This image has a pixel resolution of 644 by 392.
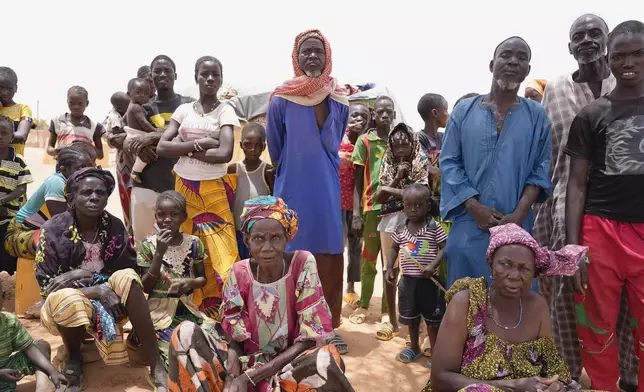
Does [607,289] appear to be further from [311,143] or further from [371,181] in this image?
[371,181]

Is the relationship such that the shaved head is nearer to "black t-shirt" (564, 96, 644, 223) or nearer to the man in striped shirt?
"black t-shirt" (564, 96, 644, 223)

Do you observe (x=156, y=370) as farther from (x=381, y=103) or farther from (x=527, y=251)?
(x=381, y=103)

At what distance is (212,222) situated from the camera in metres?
4.26

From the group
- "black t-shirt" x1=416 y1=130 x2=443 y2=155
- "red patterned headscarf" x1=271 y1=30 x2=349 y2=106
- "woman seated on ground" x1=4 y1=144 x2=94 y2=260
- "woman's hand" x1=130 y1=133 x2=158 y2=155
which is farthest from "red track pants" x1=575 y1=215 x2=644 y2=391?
"woman seated on ground" x1=4 y1=144 x2=94 y2=260

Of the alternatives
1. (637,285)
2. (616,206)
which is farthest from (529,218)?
(637,285)

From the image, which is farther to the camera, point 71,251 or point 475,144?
point 71,251

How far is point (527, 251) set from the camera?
254 centimetres

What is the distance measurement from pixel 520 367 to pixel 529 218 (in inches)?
42.0

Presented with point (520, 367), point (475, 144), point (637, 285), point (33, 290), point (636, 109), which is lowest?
point (33, 290)

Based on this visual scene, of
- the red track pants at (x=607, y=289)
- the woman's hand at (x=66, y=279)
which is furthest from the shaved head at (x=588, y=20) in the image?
the woman's hand at (x=66, y=279)

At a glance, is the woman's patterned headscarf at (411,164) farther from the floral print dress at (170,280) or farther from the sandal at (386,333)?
the floral print dress at (170,280)

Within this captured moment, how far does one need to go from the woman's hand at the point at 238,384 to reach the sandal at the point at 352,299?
330 centimetres

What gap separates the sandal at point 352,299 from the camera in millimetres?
5918

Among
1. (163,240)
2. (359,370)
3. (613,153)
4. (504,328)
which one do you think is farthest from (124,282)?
(613,153)
